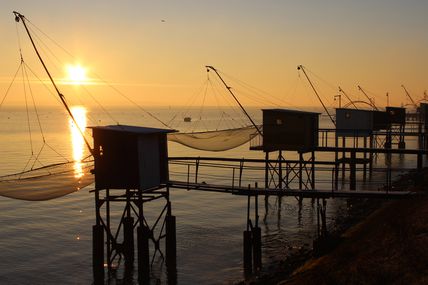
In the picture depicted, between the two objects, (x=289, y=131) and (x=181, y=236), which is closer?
(x=181, y=236)

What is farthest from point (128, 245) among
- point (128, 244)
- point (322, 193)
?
point (322, 193)

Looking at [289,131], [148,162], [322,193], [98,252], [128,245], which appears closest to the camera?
[148,162]

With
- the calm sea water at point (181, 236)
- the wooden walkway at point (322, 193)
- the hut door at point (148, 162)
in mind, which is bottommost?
the calm sea water at point (181, 236)

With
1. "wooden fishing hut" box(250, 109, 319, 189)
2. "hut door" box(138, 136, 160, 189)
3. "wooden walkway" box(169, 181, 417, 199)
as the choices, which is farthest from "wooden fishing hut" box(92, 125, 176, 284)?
"wooden fishing hut" box(250, 109, 319, 189)

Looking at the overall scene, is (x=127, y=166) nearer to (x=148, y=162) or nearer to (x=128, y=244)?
(x=148, y=162)

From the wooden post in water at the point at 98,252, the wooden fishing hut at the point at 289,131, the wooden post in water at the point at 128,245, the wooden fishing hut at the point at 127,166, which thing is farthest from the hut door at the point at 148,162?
the wooden fishing hut at the point at 289,131

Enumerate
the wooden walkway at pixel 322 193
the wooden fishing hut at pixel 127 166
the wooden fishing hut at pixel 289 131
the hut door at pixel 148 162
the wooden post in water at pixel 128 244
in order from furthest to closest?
the wooden fishing hut at pixel 289 131 → the wooden post in water at pixel 128 244 → the wooden walkway at pixel 322 193 → the hut door at pixel 148 162 → the wooden fishing hut at pixel 127 166

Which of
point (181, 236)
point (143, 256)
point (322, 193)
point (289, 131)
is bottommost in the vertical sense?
point (181, 236)

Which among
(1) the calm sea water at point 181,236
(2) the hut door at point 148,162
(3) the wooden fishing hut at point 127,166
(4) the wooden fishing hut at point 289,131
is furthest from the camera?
(4) the wooden fishing hut at point 289,131

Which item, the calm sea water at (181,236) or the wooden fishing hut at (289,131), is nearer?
the calm sea water at (181,236)

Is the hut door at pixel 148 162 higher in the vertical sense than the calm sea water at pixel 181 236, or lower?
higher

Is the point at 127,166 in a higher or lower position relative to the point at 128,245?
higher

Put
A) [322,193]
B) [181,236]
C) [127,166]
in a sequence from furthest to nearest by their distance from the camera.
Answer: [181,236]
[322,193]
[127,166]

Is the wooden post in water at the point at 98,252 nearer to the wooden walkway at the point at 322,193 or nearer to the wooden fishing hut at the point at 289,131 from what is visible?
the wooden walkway at the point at 322,193
